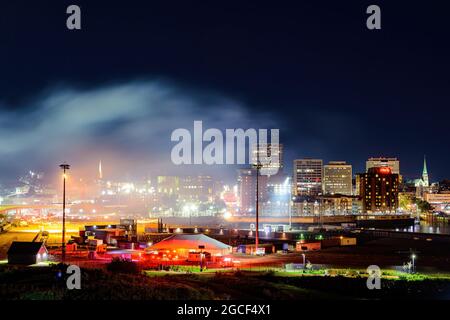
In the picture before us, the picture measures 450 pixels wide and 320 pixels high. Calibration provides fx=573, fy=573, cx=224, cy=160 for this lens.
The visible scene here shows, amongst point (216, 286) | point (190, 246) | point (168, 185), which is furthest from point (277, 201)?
point (216, 286)

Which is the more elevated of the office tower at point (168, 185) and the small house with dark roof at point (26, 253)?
the office tower at point (168, 185)

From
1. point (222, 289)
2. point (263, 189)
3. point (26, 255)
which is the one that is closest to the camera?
point (222, 289)

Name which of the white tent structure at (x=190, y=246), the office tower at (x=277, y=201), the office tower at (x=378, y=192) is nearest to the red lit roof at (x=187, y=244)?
the white tent structure at (x=190, y=246)

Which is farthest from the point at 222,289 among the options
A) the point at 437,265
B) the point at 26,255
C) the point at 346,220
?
the point at 346,220

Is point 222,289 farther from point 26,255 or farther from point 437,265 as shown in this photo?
point 437,265

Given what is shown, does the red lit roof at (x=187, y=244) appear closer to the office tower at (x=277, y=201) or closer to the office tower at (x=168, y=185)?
the office tower at (x=277, y=201)
